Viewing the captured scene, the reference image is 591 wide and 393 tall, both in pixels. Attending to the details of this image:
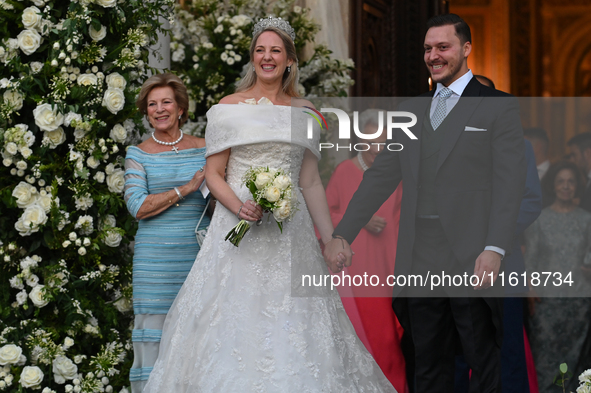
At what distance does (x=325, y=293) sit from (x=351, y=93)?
3205 mm

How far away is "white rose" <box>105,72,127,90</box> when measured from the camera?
12.6ft

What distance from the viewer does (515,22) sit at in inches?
414

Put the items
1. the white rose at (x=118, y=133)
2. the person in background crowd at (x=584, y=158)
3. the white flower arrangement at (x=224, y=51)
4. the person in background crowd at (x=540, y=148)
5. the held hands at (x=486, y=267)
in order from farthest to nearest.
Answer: the white flower arrangement at (x=224, y=51) < the person in background crowd at (x=540, y=148) < the person in background crowd at (x=584, y=158) < the white rose at (x=118, y=133) < the held hands at (x=486, y=267)

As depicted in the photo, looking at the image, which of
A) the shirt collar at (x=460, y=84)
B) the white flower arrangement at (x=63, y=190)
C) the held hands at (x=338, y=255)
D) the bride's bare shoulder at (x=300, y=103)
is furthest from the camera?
the white flower arrangement at (x=63, y=190)

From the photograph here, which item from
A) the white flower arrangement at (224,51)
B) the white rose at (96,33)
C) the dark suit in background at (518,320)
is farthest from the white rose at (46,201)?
the dark suit in background at (518,320)

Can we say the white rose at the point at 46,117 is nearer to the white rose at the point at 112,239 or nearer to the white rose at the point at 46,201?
the white rose at the point at 46,201

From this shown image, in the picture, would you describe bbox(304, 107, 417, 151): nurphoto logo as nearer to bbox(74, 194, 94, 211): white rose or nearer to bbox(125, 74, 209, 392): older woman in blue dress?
bbox(125, 74, 209, 392): older woman in blue dress

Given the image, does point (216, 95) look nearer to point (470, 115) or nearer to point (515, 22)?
point (470, 115)

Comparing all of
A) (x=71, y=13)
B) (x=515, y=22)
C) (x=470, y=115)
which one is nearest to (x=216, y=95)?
(x=71, y=13)

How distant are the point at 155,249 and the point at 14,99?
1120mm

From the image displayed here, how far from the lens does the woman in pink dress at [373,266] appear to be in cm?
407

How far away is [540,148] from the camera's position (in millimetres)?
4711

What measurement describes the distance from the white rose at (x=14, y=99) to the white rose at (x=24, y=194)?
412mm

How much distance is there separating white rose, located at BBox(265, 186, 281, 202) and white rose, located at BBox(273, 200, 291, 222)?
0.12 ft
